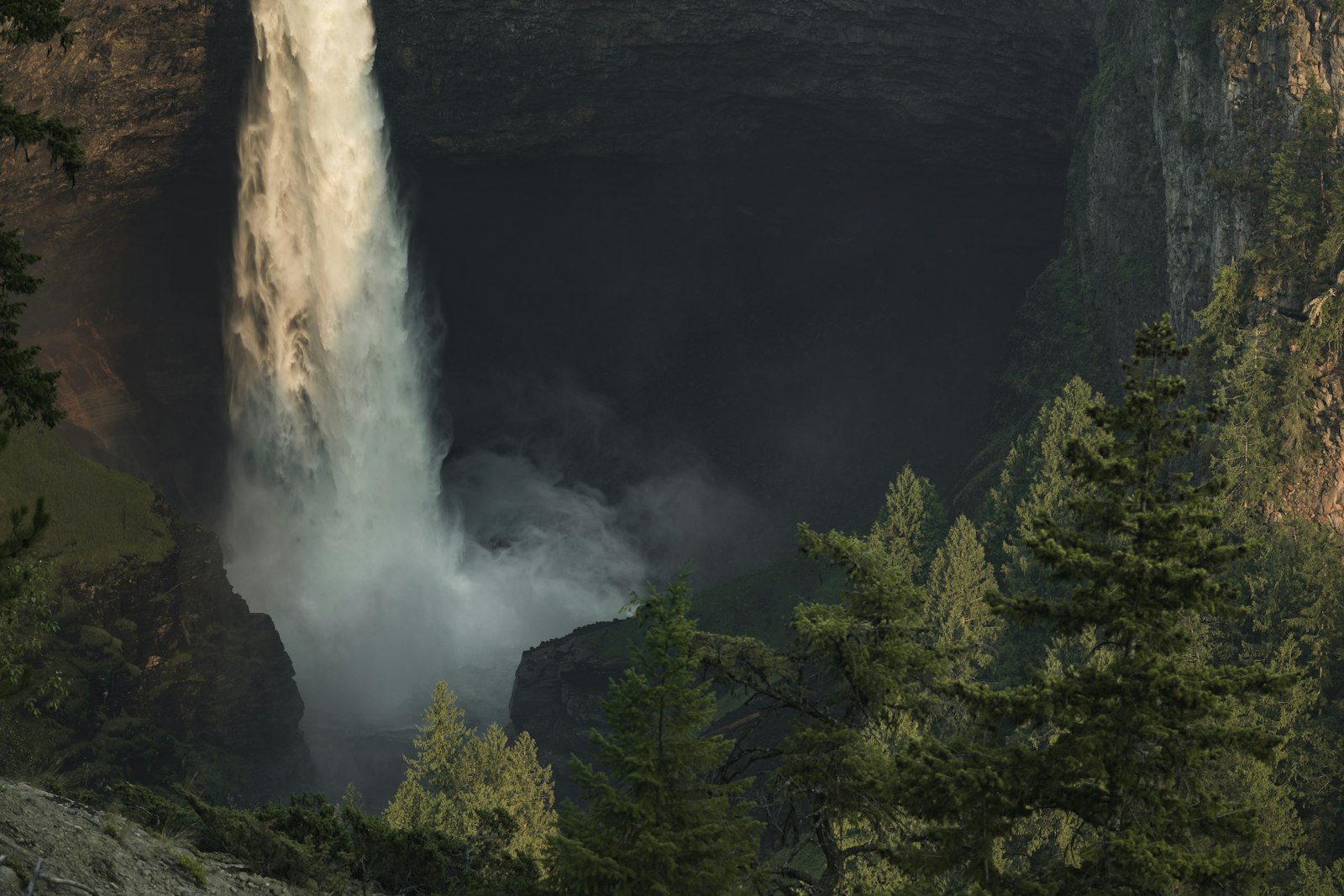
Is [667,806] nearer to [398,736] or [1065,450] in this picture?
[1065,450]

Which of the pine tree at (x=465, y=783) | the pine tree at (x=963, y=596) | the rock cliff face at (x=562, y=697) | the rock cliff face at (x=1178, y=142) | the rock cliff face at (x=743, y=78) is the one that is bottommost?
the pine tree at (x=465, y=783)

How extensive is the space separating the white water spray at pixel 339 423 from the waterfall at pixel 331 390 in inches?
3.4

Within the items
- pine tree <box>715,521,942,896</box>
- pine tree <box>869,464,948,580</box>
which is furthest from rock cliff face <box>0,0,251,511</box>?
pine tree <box>715,521,942,896</box>

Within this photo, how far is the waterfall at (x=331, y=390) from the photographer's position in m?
65.8

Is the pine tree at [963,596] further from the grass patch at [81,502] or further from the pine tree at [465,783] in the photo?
the grass patch at [81,502]

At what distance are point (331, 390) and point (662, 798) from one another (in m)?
53.9

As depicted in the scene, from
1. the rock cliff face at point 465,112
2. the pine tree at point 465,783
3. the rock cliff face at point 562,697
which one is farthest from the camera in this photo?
the rock cliff face at point 562,697

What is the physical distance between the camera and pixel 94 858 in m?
17.6

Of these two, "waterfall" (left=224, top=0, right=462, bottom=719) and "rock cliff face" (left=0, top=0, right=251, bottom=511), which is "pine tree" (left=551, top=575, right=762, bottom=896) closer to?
"rock cliff face" (left=0, top=0, right=251, bottom=511)

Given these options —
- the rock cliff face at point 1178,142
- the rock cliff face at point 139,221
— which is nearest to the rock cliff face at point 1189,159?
the rock cliff face at point 1178,142

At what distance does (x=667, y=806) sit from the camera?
17.8m

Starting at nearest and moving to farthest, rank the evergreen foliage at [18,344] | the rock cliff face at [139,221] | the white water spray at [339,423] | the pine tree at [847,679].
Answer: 1. the evergreen foliage at [18,344]
2. the pine tree at [847,679]
3. the rock cliff face at [139,221]
4. the white water spray at [339,423]

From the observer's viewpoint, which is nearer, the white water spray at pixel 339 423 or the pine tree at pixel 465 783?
the pine tree at pixel 465 783

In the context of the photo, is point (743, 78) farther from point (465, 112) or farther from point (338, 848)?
point (338, 848)
